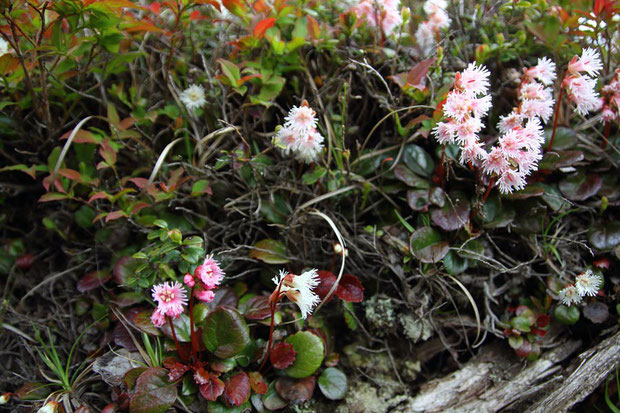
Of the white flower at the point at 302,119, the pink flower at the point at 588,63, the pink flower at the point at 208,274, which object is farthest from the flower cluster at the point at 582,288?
the pink flower at the point at 208,274

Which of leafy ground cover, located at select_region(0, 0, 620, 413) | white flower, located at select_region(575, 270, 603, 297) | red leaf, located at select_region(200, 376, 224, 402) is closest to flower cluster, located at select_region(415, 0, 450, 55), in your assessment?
leafy ground cover, located at select_region(0, 0, 620, 413)

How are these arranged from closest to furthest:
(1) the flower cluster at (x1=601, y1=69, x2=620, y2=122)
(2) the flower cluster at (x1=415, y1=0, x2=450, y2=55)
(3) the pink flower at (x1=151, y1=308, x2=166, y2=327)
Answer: (3) the pink flower at (x1=151, y1=308, x2=166, y2=327), (1) the flower cluster at (x1=601, y1=69, x2=620, y2=122), (2) the flower cluster at (x1=415, y1=0, x2=450, y2=55)

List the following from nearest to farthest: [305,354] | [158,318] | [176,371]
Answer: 1. [158,318]
2. [176,371]
3. [305,354]

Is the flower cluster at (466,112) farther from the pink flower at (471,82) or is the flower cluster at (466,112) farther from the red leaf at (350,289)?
the red leaf at (350,289)

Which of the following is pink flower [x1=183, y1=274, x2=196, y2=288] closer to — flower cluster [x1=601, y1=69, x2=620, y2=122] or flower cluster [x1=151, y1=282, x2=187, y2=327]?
flower cluster [x1=151, y1=282, x2=187, y2=327]

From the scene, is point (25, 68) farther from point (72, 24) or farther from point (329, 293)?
point (329, 293)

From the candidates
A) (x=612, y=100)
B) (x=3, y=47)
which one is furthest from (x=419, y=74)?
(x=3, y=47)

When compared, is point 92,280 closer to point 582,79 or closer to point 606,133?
point 582,79
